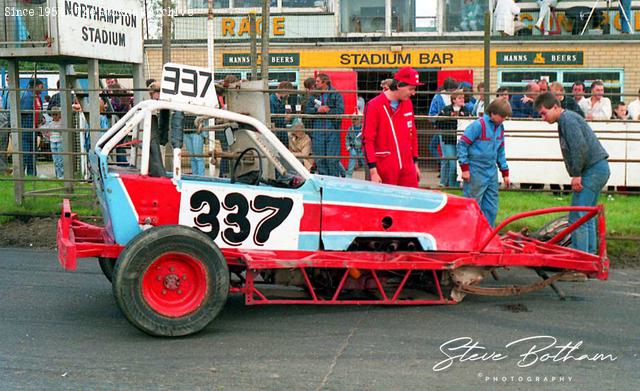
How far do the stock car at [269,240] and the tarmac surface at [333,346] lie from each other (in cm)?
21

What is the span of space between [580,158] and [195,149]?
5420 millimetres

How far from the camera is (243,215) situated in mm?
6672

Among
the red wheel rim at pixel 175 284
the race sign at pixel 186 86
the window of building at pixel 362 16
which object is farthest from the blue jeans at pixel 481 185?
the window of building at pixel 362 16

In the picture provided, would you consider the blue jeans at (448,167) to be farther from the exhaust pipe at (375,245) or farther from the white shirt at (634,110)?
the exhaust pipe at (375,245)

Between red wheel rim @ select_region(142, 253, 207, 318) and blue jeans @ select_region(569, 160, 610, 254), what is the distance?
3.69 m

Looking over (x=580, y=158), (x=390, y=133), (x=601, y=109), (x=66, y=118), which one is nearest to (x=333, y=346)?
(x=390, y=133)

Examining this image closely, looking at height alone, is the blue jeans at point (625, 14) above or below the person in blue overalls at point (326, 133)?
above

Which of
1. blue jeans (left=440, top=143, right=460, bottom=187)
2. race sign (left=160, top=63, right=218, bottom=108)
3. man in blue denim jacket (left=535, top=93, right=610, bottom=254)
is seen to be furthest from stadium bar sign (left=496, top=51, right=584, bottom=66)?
race sign (left=160, top=63, right=218, bottom=108)

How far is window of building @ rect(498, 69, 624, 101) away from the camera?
60.6ft

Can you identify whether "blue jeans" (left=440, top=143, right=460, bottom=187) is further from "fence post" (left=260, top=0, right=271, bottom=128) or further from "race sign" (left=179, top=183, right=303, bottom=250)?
"race sign" (left=179, top=183, right=303, bottom=250)

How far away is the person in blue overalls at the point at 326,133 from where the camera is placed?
1188 centimetres

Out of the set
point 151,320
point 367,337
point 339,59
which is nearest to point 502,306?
point 367,337

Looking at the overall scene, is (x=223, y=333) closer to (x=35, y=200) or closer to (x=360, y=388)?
(x=360, y=388)

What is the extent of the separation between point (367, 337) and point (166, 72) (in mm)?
2526
